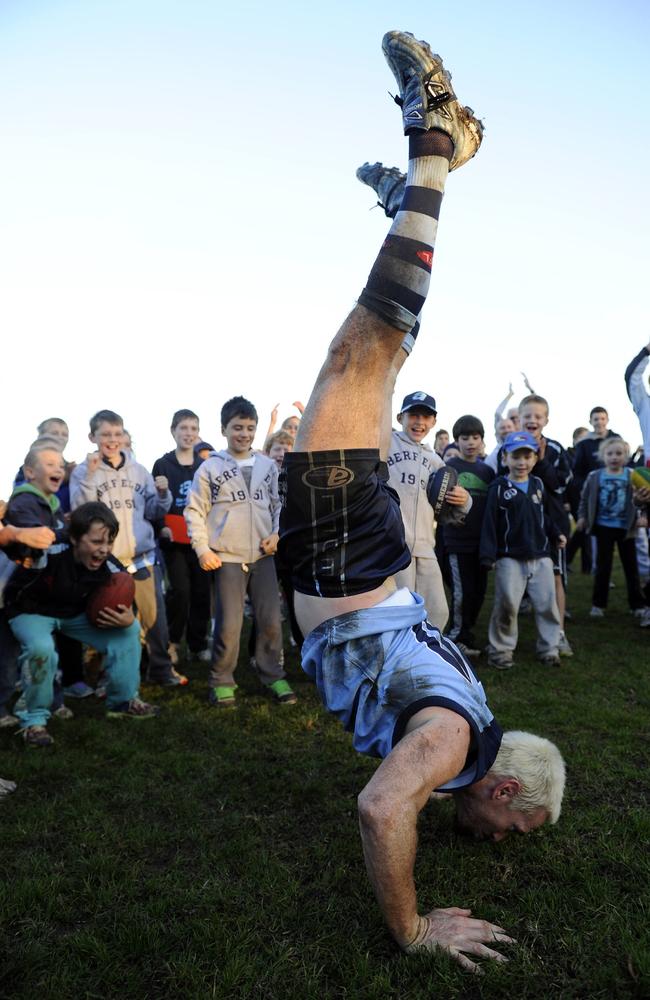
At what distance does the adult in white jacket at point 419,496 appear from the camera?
5895 mm

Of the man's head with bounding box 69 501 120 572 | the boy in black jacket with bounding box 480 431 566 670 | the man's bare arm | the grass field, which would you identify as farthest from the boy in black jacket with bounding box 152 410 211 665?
the man's bare arm

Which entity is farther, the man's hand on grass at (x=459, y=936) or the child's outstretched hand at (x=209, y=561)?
the child's outstretched hand at (x=209, y=561)

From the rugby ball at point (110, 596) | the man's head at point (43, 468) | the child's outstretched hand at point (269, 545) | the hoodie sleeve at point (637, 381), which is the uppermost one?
the hoodie sleeve at point (637, 381)

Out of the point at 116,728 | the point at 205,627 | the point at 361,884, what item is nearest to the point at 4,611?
the point at 116,728

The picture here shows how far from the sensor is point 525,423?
806cm

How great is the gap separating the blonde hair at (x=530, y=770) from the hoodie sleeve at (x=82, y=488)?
14.6 feet

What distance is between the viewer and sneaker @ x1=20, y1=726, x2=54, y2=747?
4816mm

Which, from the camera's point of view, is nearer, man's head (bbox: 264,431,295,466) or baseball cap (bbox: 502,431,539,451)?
baseball cap (bbox: 502,431,539,451)

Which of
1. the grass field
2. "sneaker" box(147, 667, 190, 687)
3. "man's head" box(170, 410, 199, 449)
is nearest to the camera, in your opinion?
the grass field

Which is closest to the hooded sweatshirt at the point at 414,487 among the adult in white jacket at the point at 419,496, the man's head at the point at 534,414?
the adult in white jacket at the point at 419,496

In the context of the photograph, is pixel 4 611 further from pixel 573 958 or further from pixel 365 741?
pixel 573 958

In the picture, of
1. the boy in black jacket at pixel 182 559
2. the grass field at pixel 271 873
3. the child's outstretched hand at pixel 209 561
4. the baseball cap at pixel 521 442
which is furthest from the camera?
the boy in black jacket at pixel 182 559

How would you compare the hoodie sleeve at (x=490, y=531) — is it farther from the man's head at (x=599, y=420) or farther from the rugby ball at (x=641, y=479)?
the man's head at (x=599, y=420)

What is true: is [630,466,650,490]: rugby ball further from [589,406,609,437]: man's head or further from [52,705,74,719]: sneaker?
[52,705,74,719]: sneaker
